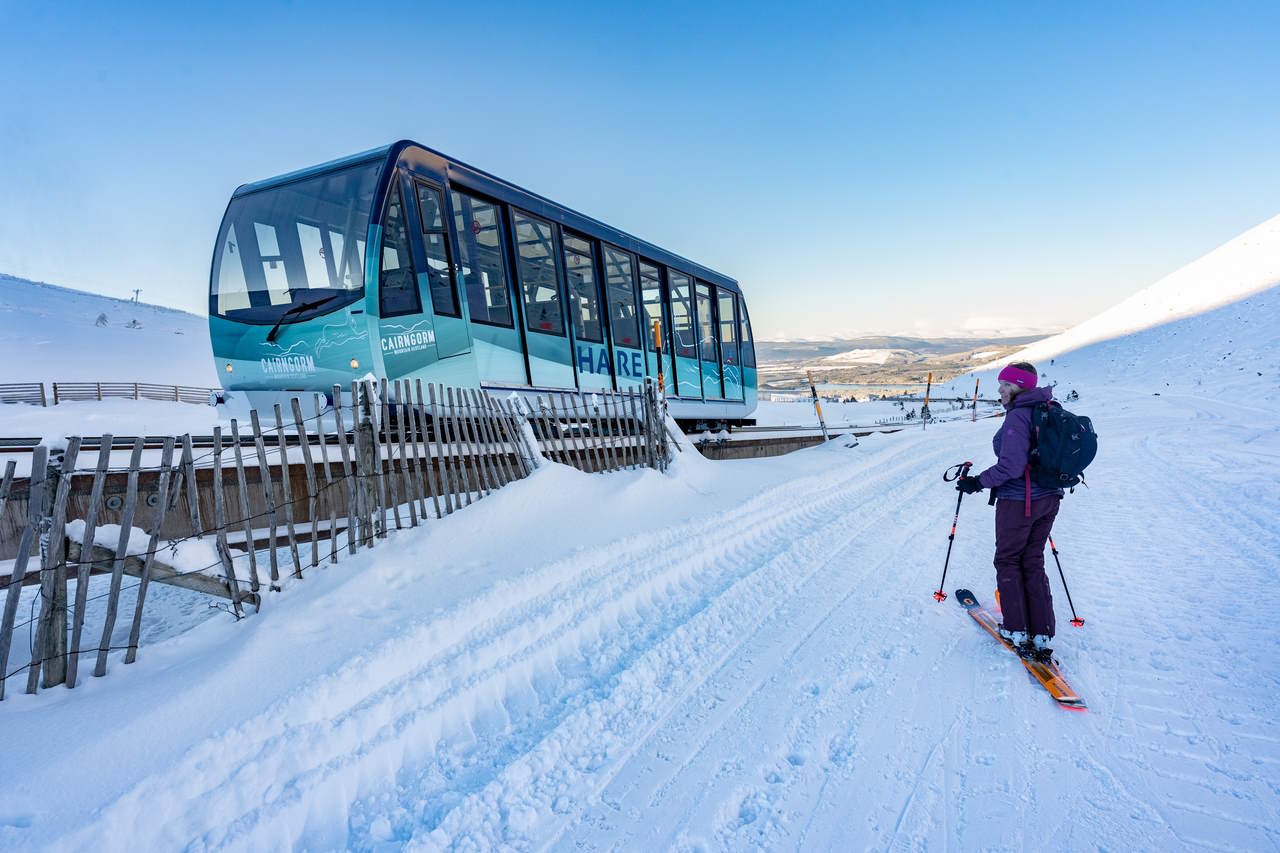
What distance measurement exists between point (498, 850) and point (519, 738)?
685mm

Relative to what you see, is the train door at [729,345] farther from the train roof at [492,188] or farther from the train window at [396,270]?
the train window at [396,270]

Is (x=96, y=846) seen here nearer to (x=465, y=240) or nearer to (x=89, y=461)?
(x=89, y=461)

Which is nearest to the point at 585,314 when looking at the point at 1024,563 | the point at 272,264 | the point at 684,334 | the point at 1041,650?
the point at 684,334

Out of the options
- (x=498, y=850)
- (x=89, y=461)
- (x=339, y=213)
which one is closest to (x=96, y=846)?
(x=498, y=850)

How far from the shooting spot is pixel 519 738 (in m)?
2.87

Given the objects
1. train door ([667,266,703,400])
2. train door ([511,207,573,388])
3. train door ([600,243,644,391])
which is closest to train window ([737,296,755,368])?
train door ([667,266,703,400])

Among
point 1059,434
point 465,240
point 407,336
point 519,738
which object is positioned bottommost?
point 519,738

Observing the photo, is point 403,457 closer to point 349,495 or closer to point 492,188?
point 349,495

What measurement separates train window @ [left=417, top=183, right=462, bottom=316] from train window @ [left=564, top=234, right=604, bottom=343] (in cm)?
213

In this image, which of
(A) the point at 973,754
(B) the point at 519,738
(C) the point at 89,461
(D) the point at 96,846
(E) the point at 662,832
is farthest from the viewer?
(C) the point at 89,461

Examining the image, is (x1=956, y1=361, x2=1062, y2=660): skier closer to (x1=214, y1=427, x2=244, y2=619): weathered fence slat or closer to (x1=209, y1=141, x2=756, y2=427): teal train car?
(x1=214, y1=427, x2=244, y2=619): weathered fence slat

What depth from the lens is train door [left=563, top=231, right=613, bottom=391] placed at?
29.7 feet

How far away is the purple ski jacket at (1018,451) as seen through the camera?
3611 millimetres

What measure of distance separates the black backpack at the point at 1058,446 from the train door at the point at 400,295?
5.81 metres
